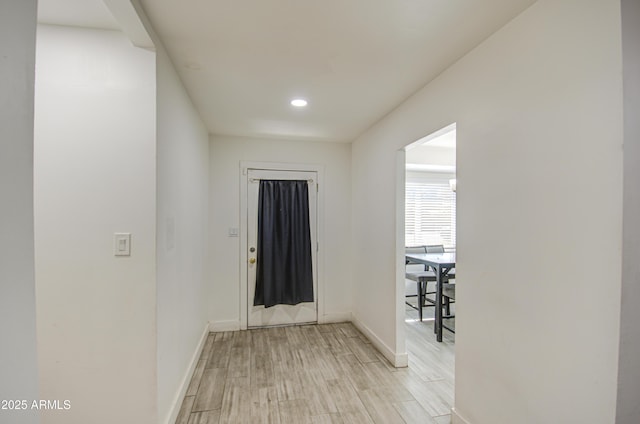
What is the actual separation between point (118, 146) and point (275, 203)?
221 cm

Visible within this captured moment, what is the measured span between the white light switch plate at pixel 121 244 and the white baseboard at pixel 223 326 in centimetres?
226

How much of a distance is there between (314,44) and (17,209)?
60.6 inches

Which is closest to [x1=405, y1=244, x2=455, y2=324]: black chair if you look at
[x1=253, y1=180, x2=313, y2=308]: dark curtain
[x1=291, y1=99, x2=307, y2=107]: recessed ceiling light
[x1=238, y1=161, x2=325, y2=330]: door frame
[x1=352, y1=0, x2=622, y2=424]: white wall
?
[x1=238, y1=161, x2=325, y2=330]: door frame

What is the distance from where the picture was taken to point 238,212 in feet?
11.8

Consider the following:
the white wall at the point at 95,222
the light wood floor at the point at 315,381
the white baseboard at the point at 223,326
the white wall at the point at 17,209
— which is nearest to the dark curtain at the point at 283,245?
the white baseboard at the point at 223,326

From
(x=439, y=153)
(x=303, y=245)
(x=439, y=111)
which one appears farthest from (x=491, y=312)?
(x=439, y=153)

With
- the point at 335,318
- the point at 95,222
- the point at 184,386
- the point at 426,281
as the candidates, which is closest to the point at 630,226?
the point at 95,222

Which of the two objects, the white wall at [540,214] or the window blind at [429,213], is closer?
the white wall at [540,214]

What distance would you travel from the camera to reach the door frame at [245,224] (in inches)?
142

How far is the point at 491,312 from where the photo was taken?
1607mm

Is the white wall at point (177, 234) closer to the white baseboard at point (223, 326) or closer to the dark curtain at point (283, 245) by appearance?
the white baseboard at point (223, 326)

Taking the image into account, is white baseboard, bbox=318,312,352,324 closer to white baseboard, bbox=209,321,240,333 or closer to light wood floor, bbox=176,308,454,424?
light wood floor, bbox=176,308,454,424

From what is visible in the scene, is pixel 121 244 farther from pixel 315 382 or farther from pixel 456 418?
pixel 456 418

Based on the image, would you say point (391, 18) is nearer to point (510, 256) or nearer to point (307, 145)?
point (510, 256)
